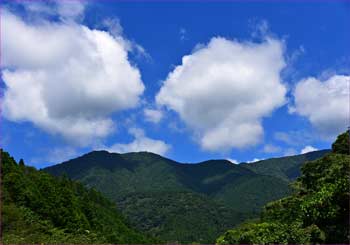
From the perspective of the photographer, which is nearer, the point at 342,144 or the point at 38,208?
the point at 342,144

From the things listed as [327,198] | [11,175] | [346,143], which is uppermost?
[11,175]

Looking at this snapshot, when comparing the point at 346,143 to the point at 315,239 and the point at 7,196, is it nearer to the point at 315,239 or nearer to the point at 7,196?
the point at 315,239

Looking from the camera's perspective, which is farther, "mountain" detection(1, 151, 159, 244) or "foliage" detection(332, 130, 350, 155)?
"mountain" detection(1, 151, 159, 244)

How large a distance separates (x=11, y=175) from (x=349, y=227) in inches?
1824

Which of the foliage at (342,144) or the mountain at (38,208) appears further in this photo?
the mountain at (38,208)

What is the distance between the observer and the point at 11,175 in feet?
183

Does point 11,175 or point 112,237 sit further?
point 112,237

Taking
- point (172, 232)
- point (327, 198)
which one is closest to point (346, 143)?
point (327, 198)

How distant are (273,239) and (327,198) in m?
2.66

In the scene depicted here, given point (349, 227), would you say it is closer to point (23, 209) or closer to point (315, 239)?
point (315, 239)

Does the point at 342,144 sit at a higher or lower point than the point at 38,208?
lower

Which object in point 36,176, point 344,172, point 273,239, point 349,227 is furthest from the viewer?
point 36,176

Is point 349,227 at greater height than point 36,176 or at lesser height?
lesser

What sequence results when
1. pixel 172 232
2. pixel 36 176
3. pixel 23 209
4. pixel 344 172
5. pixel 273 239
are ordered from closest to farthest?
pixel 273 239
pixel 344 172
pixel 23 209
pixel 36 176
pixel 172 232
